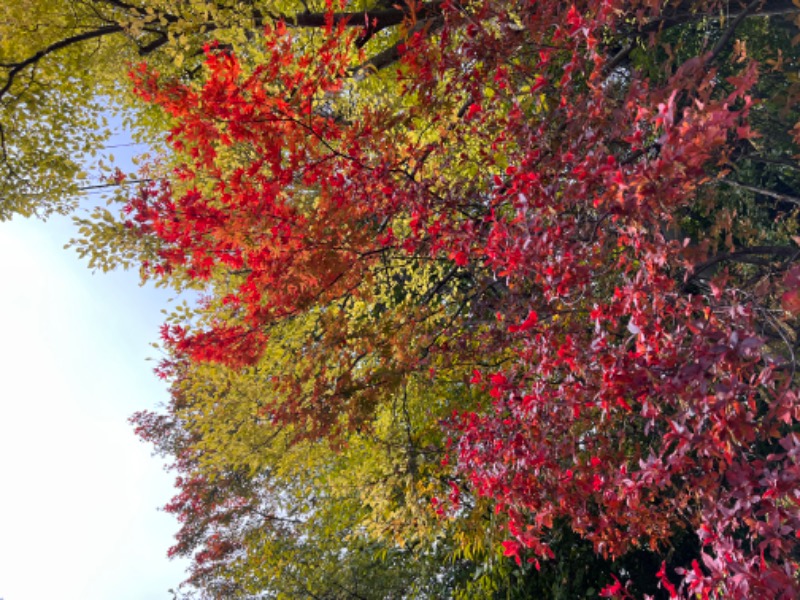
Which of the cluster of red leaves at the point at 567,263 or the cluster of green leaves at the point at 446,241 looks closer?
the cluster of red leaves at the point at 567,263

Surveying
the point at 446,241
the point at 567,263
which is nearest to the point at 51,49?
the point at 446,241

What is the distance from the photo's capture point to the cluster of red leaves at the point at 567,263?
263 centimetres

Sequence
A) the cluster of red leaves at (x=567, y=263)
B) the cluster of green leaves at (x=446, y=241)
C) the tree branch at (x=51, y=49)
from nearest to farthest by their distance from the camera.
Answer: the cluster of red leaves at (x=567, y=263)
the cluster of green leaves at (x=446, y=241)
the tree branch at (x=51, y=49)

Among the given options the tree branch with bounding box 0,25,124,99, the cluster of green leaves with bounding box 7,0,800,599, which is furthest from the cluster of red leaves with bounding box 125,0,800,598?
the tree branch with bounding box 0,25,124,99

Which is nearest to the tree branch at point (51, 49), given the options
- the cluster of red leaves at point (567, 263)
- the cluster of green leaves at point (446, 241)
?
the cluster of green leaves at point (446, 241)

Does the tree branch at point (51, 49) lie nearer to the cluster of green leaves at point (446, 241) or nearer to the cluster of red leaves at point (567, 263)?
the cluster of green leaves at point (446, 241)

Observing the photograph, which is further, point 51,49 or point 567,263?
point 51,49

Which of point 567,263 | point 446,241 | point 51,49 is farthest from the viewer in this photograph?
point 51,49

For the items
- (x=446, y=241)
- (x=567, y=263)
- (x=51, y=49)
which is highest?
(x=51, y=49)

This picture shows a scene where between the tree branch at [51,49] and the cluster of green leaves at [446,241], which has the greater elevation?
the tree branch at [51,49]

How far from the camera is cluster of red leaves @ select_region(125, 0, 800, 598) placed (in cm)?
263

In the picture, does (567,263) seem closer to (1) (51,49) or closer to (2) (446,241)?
(2) (446,241)

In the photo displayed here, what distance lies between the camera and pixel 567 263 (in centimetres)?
340

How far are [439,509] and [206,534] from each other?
15.0 meters
